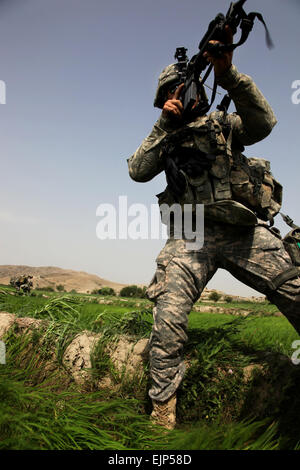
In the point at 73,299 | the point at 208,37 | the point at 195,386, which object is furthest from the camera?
the point at 73,299

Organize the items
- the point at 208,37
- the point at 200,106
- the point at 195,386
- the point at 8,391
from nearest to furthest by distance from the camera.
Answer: the point at 8,391 < the point at 208,37 < the point at 195,386 < the point at 200,106

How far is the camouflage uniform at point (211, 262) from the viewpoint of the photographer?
227 centimetres

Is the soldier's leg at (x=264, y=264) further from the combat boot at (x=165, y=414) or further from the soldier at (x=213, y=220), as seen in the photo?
the combat boot at (x=165, y=414)

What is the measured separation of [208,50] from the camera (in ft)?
7.46

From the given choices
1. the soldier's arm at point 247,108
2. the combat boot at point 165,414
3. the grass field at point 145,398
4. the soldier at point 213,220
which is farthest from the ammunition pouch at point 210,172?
the combat boot at point 165,414

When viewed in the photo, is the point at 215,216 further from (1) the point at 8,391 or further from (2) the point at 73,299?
(2) the point at 73,299

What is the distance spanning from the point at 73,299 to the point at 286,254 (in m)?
3.22

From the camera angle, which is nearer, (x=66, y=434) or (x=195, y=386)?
(x=66, y=434)

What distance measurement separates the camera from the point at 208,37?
7.65 ft

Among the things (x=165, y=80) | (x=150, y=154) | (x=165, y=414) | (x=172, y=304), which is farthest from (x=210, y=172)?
(x=165, y=414)

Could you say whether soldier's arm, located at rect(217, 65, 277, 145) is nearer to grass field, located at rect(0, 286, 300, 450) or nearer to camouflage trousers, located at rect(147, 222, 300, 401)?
camouflage trousers, located at rect(147, 222, 300, 401)
